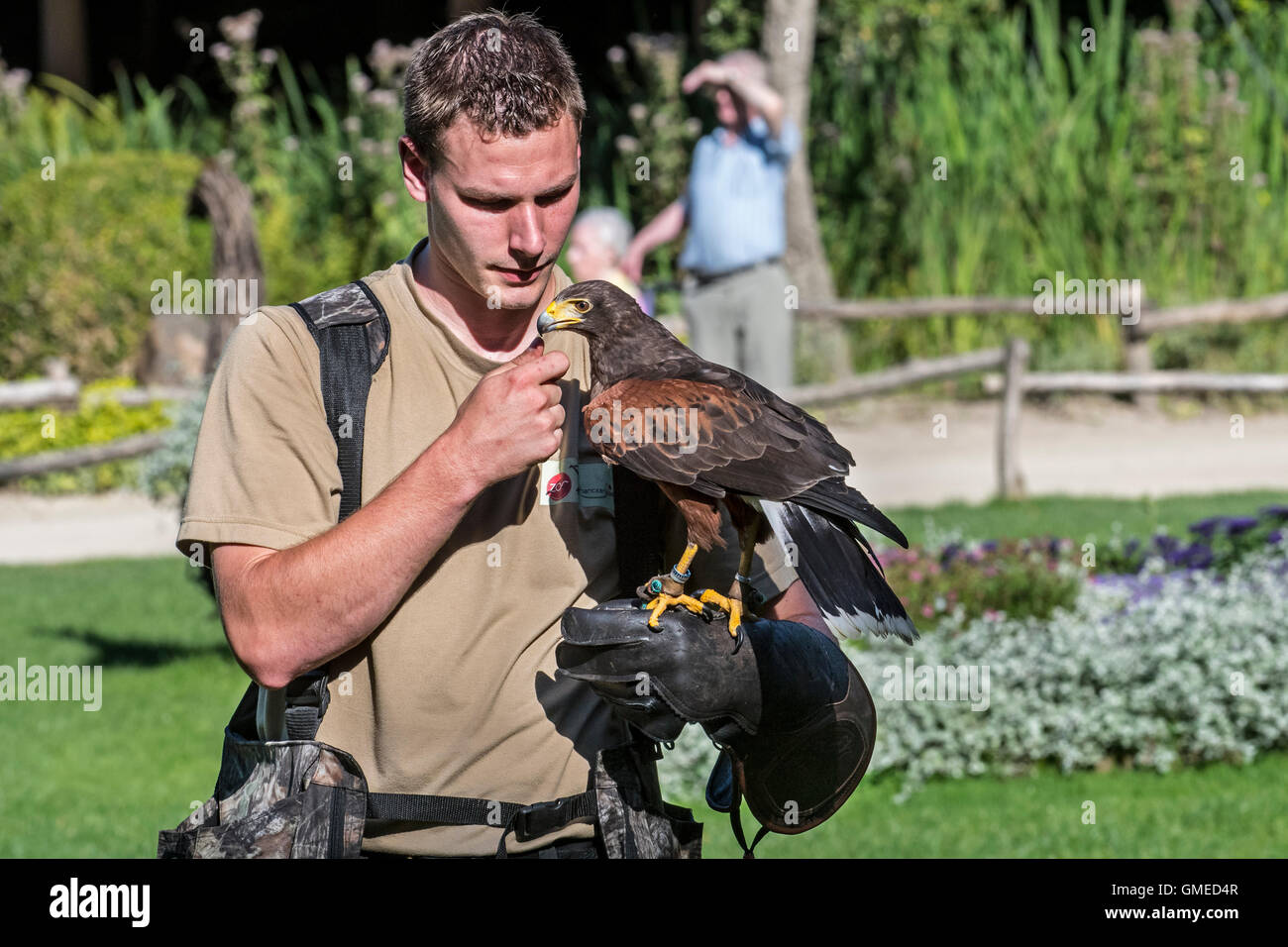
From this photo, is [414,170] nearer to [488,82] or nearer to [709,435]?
[488,82]

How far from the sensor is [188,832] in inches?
97.4

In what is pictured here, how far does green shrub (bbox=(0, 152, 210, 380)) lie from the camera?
14.3m

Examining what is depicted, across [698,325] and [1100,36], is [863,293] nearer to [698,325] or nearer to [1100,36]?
[1100,36]

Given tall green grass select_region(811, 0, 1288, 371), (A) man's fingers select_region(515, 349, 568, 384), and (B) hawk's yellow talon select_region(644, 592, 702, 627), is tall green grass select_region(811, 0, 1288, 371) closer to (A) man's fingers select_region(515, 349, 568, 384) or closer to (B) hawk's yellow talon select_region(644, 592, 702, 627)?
(B) hawk's yellow talon select_region(644, 592, 702, 627)

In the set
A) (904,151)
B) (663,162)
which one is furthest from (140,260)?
(904,151)

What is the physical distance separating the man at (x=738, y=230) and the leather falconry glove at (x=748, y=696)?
801cm

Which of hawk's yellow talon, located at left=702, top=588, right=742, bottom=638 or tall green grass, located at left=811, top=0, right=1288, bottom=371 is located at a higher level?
tall green grass, located at left=811, top=0, right=1288, bottom=371

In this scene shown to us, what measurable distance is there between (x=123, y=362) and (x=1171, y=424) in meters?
9.94

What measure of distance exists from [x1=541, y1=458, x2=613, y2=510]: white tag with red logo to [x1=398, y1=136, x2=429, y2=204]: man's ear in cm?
52

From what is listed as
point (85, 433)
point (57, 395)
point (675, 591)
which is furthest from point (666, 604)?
point (85, 433)

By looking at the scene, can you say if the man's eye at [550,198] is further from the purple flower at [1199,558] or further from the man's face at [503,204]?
the purple flower at [1199,558]

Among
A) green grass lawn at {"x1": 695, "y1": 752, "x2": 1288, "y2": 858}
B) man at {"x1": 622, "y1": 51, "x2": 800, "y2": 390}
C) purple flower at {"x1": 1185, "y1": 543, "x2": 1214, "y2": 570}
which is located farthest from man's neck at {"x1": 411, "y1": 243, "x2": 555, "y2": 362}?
man at {"x1": 622, "y1": 51, "x2": 800, "y2": 390}

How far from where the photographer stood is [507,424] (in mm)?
2352

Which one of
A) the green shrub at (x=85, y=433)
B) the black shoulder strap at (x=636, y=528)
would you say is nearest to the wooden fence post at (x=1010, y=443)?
the green shrub at (x=85, y=433)
